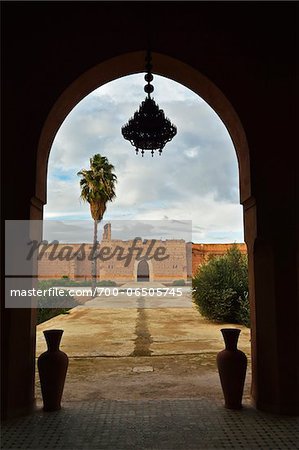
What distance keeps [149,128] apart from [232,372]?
277 centimetres

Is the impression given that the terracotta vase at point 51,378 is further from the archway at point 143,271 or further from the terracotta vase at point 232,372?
the archway at point 143,271

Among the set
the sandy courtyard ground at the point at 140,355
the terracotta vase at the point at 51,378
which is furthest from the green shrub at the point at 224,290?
the terracotta vase at the point at 51,378

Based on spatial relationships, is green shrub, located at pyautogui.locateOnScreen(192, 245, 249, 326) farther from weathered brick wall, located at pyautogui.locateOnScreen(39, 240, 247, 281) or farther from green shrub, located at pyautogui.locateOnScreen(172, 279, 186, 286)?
weathered brick wall, located at pyautogui.locateOnScreen(39, 240, 247, 281)

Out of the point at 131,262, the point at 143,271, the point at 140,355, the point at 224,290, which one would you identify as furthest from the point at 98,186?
the point at 143,271

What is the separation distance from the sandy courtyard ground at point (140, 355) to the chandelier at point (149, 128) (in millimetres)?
3089

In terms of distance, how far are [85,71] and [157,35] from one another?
0.92m

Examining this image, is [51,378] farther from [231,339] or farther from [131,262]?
[131,262]

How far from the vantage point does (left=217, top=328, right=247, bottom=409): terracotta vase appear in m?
3.95

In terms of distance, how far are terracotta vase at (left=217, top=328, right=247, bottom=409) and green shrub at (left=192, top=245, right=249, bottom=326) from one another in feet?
22.7

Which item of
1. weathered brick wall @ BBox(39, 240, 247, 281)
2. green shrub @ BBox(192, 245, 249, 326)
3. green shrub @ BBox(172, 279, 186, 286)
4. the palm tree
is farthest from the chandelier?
weathered brick wall @ BBox(39, 240, 247, 281)

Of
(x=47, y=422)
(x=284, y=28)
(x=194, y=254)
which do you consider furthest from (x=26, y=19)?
(x=194, y=254)

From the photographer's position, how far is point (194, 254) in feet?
113

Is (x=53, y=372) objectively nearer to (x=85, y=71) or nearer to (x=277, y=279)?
(x=277, y=279)

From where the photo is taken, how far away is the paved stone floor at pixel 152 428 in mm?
3133
